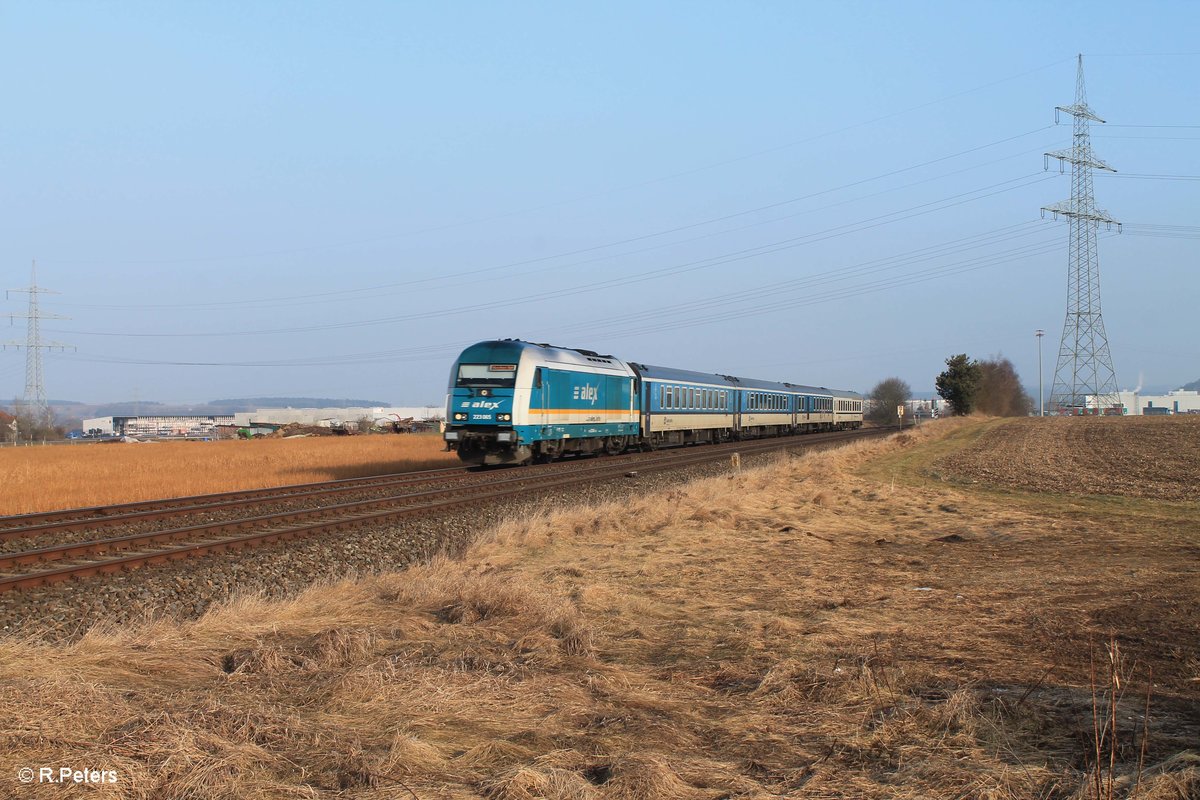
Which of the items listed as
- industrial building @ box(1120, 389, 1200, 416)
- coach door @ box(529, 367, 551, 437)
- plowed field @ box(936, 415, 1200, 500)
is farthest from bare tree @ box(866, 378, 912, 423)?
coach door @ box(529, 367, 551, 437)

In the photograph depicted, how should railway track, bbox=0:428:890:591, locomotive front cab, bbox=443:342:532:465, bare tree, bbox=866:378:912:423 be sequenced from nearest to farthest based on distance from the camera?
1. railway track, bbox=0:428:890:591
2. locomotive front cab, bbox=443:342:532:465
3. bare tree, bbox=866:378:912:423

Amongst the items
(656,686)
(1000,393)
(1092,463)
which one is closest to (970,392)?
(1000,393)

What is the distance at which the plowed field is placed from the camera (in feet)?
70.0

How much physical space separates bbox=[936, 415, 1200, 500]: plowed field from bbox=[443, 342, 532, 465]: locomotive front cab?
496 inches

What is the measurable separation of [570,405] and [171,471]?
12928 millimetres

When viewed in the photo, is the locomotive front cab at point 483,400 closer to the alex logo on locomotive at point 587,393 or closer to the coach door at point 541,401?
the coach door at point 541,401

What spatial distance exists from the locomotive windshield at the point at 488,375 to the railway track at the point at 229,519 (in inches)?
99.7

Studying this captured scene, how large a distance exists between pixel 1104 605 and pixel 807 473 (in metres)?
17.0

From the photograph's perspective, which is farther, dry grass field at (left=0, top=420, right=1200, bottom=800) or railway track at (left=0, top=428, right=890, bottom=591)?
railway track at (left=0, top=428, right=890, bottom=591)

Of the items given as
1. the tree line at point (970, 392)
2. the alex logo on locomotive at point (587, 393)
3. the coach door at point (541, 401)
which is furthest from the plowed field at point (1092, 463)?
the tree line at point (970, 392)

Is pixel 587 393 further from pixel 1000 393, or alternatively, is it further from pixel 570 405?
pixel 1000 393

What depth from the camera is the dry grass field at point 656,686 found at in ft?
14.1


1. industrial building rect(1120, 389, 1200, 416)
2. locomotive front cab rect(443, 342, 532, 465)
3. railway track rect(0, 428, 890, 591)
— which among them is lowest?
railway track rect(0, 428, 890, 591)

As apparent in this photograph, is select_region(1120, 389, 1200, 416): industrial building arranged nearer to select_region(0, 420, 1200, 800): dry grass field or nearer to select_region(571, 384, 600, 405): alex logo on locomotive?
select_region(571, 384, 600, 405): alex logo on locomotive
